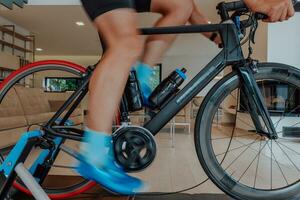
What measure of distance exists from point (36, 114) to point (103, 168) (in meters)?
2.67

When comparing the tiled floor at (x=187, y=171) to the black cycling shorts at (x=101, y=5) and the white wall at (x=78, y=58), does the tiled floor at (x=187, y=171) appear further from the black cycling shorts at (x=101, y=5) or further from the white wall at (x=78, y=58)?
the white wall at (x=78, y=58)

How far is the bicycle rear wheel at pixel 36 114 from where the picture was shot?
4.22 ft

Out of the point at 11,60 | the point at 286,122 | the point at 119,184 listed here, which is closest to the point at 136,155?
the point at 119,184

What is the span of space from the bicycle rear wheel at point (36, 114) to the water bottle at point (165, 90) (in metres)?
0.31

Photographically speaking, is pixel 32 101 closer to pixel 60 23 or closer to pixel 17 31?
pixel 60 23

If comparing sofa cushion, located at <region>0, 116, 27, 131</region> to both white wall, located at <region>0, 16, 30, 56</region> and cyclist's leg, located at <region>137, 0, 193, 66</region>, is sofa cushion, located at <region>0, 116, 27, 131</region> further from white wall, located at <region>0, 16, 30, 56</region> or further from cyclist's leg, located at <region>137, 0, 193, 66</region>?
white wall, located at <region>0, 16, 30, 56</region>

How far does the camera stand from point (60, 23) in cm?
674

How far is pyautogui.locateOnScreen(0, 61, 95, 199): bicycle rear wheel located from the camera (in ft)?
4.22

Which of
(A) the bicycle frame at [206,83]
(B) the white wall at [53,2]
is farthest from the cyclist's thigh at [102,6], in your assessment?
(B) the white wall at [53,2]

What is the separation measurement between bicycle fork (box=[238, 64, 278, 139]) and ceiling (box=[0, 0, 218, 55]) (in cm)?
359

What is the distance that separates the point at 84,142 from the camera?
3.07 feet

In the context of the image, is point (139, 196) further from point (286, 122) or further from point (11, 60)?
point (11, 60)

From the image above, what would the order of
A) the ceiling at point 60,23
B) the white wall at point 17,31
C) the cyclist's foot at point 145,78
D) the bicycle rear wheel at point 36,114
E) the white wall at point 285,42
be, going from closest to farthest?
1. the cyclist's foot at point 145,78
2. the bicycle rear wheel at point 36,114
3. the white wall at point 285,42
4. the ceiling at point 60,23
5. the white wall at point 17,31

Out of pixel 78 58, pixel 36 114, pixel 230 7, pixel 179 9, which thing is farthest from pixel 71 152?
pixel 78 58
